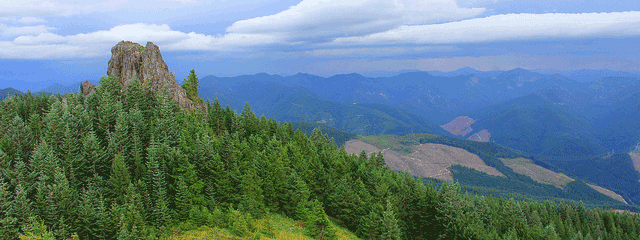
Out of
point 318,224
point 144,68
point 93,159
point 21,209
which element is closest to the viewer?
point 21,209

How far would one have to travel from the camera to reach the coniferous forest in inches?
1642

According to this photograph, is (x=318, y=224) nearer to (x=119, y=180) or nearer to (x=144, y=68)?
(x=119, y=180)

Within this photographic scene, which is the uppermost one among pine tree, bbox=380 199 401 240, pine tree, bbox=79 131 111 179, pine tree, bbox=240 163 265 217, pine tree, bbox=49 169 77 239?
pine tree, bbox=79 131 111 179

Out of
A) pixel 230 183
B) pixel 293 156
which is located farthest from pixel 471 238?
pixel 230 183

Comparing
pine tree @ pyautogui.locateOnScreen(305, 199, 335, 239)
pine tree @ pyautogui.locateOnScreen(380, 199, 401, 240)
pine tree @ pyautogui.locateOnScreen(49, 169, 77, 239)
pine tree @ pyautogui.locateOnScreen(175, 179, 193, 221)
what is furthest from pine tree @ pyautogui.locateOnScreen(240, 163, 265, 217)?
pine tree @ pyautogui.locateOnScreen(49, 169, 77, 239)

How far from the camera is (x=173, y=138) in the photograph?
206ft

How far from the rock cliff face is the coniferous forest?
548 cm

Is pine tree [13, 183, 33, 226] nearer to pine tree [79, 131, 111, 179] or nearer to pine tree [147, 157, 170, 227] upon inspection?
pine tree [79, 131, 111, 179]

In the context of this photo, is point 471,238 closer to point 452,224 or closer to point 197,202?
point 452,224

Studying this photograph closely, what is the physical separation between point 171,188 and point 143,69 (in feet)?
177

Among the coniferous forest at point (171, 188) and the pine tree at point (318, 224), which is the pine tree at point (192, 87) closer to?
the coniferous forest at point (171, 188)

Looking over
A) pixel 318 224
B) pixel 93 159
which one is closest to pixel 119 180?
pixel 93 159

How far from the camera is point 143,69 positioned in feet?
286

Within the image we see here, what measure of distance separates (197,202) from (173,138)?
20.0m
